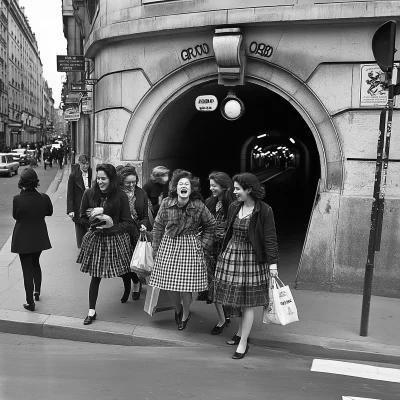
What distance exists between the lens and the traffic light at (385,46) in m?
5.46

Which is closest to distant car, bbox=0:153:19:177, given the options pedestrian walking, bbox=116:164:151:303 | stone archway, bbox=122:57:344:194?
stone archway, bbox=122:57:344:194

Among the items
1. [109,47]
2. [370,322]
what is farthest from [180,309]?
[109,47]

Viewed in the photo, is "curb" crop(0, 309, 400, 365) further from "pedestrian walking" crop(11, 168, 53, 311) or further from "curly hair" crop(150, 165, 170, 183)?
"curly hair" crop(150, 165, 170, 183)

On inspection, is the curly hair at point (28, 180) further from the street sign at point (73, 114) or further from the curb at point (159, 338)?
the street sign at point (73, 114)

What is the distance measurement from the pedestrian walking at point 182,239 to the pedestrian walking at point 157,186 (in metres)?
1.44

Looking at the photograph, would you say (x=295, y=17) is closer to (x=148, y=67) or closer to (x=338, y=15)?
(x=338, y=15)

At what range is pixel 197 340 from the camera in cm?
563

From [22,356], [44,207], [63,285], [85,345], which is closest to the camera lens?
[22,356]

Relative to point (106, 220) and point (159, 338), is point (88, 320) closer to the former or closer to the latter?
point (159, 338)

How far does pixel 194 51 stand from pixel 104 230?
3328mm

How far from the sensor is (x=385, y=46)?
18.4ft

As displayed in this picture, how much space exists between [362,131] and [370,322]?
2.51m

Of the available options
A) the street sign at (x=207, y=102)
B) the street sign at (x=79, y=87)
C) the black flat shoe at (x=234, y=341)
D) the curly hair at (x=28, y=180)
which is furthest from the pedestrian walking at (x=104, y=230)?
the street sign at (x=79, y=87)

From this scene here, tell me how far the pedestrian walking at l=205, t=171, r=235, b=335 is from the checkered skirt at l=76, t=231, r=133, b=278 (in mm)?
1028
